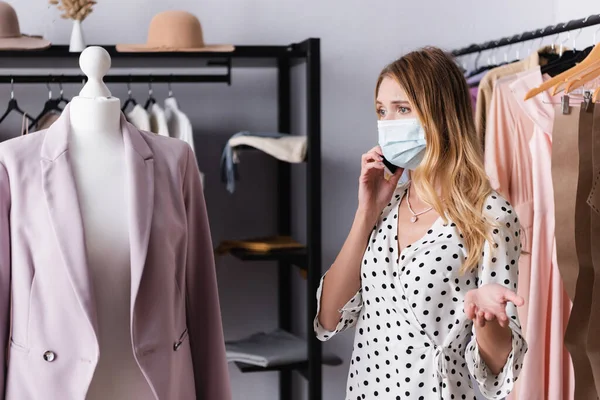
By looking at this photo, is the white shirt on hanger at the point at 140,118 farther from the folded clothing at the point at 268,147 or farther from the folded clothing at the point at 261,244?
the folded clothing at the point at 261,244

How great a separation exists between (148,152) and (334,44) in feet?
6.32

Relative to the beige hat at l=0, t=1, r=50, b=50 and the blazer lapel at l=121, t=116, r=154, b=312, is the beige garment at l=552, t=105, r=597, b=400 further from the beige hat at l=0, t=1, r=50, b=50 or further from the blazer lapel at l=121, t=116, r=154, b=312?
the beige hat at l=0, t=1, r=50, b=50

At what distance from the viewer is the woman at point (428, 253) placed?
1.70 meters

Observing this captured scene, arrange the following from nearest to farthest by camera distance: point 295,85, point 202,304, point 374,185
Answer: point 202,304 → point 374,185 → point 295,85

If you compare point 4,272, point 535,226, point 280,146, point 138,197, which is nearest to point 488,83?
point 535,226

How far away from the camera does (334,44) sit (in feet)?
10.9

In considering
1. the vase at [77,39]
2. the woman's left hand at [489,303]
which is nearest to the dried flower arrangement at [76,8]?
the vase at [77,39]

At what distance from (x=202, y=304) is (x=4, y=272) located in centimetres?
39

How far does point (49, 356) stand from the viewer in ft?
4.64

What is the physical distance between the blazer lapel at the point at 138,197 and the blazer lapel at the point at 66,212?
0.28 feet

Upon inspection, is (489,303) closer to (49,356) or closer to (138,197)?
(138,197)

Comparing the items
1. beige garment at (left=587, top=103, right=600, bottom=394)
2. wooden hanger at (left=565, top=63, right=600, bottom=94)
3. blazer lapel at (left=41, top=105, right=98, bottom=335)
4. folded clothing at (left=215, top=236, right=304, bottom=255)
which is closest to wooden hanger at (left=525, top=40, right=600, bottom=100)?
wooden hanger at (left=565, top=63, right=600, bottom=94)

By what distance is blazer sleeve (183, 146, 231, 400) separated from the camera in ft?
5.27

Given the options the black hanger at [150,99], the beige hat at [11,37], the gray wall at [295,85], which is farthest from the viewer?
the gray wall at [295,85]
